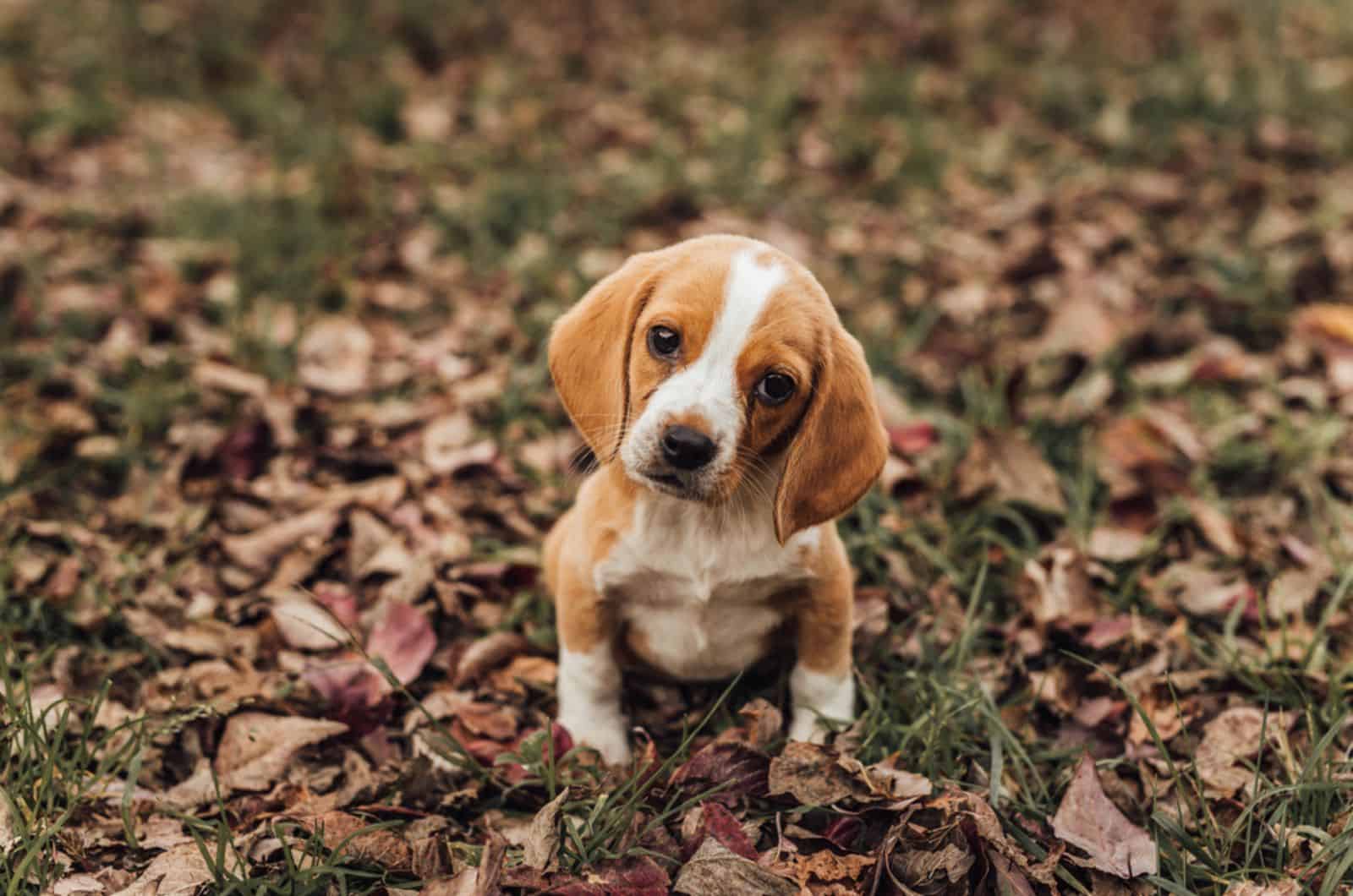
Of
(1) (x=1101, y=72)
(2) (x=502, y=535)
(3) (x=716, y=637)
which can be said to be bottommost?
(2) (x=502, y=535)

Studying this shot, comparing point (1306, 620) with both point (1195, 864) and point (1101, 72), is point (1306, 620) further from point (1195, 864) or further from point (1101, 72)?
point (1101, 72)

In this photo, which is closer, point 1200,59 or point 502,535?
point 502,535

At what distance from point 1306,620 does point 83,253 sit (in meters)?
4.91

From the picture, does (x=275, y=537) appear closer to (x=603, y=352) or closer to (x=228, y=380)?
(x=228, y=380)

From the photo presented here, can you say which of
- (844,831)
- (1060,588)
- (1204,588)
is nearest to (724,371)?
(844,831)

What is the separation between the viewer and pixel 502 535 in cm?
360

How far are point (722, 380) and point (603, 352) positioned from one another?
12.4 inches

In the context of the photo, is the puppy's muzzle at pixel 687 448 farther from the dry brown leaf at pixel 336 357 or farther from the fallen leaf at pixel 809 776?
the dry brown leaf at pixel 336 357

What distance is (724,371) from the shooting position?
2225mm

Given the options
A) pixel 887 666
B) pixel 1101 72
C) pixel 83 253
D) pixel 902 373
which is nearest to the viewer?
pixel 887 666

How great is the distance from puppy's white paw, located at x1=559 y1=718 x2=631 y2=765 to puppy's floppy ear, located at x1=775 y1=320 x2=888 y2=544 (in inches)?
31.0

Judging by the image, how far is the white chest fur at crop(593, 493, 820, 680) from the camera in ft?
8.07

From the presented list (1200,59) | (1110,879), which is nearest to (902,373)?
(1110,879)

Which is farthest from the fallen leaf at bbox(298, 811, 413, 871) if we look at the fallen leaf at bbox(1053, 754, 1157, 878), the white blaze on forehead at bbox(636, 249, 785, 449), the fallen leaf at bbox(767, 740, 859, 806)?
the fallen leaf at bbox(1053, 754, 1157, 878)
